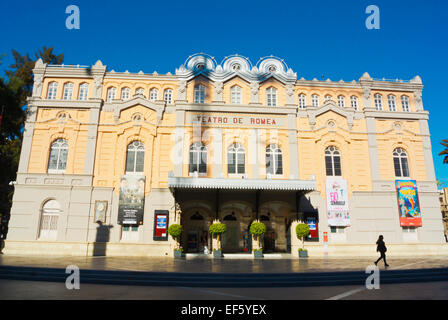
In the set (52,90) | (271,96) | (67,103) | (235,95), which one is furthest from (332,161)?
(52,90)

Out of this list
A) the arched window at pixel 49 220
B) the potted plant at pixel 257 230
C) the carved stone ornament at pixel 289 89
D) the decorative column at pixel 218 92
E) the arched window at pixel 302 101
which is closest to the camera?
the potted plant at pixel 257 230

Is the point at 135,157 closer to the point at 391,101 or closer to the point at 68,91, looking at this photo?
the point at 68,91

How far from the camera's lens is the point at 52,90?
25.6 m

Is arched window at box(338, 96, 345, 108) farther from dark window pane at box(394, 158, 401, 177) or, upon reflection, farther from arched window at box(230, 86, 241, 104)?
arched window at box(230, 86, 241, 104)

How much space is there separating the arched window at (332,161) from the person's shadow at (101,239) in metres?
18.7

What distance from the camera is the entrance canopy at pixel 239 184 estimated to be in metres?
21.0

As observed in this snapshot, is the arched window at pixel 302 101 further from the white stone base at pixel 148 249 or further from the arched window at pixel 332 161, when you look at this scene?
the white stone base at pixel 148 249

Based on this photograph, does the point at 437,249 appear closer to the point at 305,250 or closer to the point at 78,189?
the point at 305,250

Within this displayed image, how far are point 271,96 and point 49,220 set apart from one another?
21246mm

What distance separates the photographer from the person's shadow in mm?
22016

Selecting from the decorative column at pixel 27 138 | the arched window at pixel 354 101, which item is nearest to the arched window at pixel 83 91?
the decorative column at pixel 27 138

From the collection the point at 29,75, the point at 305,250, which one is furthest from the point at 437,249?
the point at 29,75
